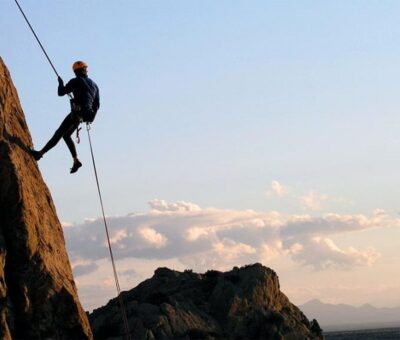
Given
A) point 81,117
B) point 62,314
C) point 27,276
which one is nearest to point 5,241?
point 27,276

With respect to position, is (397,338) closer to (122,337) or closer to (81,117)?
(122,337)

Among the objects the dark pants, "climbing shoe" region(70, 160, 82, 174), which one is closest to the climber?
the dark pants

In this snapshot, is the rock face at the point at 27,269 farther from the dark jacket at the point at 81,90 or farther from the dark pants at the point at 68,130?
the dark jacket at the point at 81,90

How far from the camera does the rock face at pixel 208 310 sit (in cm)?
5431

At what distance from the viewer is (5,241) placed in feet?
53.1

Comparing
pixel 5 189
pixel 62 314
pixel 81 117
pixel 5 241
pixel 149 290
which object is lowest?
pixel 62 314

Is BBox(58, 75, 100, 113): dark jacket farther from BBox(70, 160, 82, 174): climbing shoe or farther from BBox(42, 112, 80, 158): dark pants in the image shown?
BBox(70, 160, 82, 174): climbing shoe

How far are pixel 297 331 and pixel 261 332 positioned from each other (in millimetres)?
2707

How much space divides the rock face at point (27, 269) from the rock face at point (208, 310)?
3526 cm

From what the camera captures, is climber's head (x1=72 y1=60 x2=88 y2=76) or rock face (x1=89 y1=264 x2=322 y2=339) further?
rock face (x1=89 y1=264 x2=322 y2=339)

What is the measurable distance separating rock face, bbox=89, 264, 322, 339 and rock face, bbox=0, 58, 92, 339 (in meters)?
35.3

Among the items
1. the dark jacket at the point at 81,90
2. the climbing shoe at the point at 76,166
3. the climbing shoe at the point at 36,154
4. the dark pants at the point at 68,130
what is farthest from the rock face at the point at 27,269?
the climbing shoe at the point at 76,166

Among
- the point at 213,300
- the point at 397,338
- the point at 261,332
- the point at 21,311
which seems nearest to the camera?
the point at 21,311

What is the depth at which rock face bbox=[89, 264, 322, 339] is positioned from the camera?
178ft
